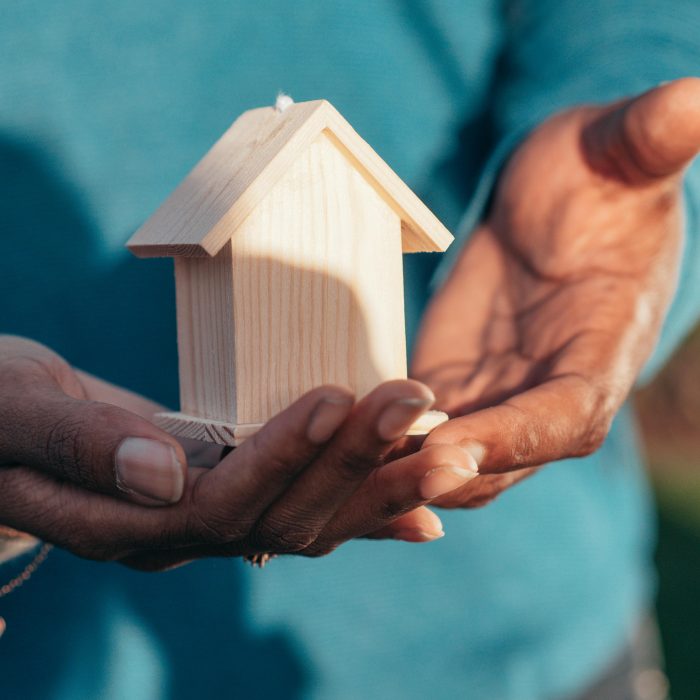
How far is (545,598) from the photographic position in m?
2.76

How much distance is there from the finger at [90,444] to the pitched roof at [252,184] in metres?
0.38

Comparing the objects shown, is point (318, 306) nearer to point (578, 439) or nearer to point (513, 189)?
point (578, 439)

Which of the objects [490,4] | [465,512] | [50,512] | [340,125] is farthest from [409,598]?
[490,4]

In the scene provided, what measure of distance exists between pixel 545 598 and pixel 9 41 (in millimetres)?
2294

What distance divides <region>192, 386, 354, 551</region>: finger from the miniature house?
25cm

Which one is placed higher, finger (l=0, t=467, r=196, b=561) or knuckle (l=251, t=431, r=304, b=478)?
knuckle (l=251, t=431, r=304, b=478)

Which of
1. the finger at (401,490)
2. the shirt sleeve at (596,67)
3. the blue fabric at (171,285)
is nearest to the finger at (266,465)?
the finger at (401,490)

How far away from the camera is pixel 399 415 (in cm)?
119

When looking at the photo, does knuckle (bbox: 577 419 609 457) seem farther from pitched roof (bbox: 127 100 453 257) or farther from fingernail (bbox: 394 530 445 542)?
pitched roof (bbox: 127 100 453 257)

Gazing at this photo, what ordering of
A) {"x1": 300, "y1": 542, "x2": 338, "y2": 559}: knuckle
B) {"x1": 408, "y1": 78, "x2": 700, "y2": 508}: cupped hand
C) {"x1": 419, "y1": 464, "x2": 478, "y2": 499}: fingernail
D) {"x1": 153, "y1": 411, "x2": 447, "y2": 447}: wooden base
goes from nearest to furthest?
{"x1": 419, "y1": 464, "x2": 478, "y2": 499}: fingernail
{"x1": 300, "y1": 542, "x2": 338, "y2": 559}: knuckle
{"x1": 153, "y1": 411, "x2": 447, "y2": 447}: wooden base
{"x1": 408, "y1": 78, "x2": 700, "y2": 508}: cupped hand

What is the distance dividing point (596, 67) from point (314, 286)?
4.57ft

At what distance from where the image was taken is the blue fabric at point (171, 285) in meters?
2.44

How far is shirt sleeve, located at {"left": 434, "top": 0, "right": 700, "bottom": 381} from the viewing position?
2.52 meters

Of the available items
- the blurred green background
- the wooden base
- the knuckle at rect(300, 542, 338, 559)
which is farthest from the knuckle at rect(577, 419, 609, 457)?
the blurred green background
